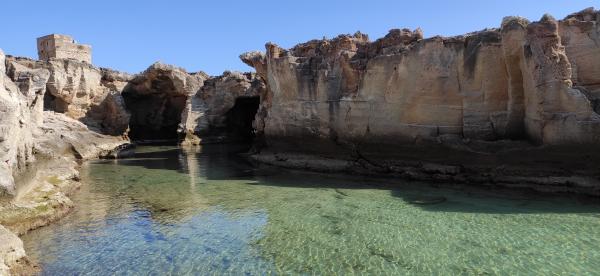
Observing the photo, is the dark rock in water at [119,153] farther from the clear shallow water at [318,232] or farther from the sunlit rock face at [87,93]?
the clear shallow water at [318,232]

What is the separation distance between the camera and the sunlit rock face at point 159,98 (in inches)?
1133

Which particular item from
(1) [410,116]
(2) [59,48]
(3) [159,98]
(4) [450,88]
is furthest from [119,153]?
(4) [450,88]

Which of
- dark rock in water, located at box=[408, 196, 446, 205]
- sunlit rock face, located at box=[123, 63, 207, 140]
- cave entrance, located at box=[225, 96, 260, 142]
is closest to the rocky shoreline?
dark rock in water, located at box=[408, 196, 446, 205]

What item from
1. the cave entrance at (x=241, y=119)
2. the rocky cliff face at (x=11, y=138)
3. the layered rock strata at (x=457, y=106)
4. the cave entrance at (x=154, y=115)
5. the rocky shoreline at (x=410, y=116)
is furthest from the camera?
the cave entrance at (x=154, y=115)

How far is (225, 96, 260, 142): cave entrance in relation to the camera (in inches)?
1226

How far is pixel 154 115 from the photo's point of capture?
108 ft

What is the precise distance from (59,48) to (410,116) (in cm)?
2567

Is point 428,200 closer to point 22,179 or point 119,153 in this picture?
point 22,179

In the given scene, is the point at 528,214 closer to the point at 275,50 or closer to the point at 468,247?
the point at 468,247

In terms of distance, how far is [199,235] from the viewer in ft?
26.3

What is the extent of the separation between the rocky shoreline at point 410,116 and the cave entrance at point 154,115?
1129cm

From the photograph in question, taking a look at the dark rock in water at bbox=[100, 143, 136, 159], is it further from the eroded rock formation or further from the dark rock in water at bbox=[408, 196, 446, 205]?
the dark rock in water at bbox=[408, 196, 446, 205]

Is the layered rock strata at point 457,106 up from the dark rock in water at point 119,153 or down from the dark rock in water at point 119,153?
up

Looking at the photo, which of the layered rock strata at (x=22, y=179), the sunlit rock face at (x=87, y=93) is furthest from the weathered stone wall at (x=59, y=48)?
the layered rock strata at (x=22, y=179)
